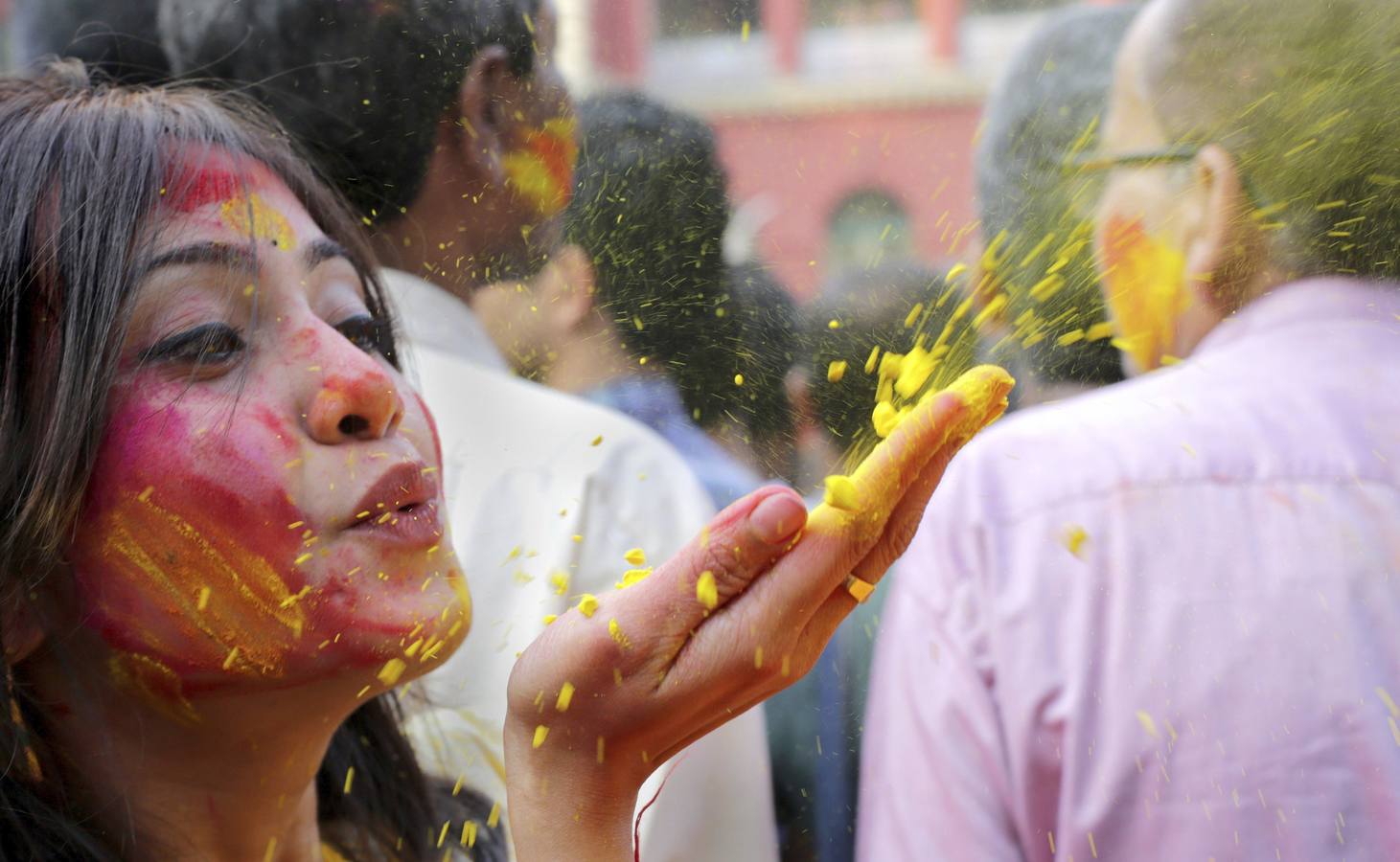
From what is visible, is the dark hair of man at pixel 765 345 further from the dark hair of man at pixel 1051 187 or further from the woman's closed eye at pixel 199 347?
the woman's closed eye at pixel 199 347

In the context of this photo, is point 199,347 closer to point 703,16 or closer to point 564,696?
point 564,696

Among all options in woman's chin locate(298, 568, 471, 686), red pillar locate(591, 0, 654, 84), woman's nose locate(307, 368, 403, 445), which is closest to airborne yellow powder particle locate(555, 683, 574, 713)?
woman's chin locate(298, 568, 471, 686)

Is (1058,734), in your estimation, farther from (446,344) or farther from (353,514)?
(446,344)

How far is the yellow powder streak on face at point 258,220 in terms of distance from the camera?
1.11 m

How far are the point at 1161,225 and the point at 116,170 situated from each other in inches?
40.7

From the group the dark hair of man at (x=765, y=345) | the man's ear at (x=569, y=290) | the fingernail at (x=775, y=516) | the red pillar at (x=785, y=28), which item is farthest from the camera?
the red pillar at (x=785, y=28)

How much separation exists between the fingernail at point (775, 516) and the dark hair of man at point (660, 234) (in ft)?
1.30

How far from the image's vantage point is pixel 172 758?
110 centimetres

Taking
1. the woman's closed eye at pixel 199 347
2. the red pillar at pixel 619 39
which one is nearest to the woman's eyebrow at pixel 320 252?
the woman's closed eye at pixel 199 347

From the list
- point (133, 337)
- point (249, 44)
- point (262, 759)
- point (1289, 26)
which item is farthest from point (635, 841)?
point (249, 44)

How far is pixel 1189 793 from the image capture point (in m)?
1.17

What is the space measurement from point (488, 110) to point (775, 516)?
2.40ft

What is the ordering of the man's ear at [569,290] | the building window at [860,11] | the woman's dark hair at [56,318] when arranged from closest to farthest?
the woman's dark hair at [56,318] < the man's ear at [569,290] < the building window at [860,11]

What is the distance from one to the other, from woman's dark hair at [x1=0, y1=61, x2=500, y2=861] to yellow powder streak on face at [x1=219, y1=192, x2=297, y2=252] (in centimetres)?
5
